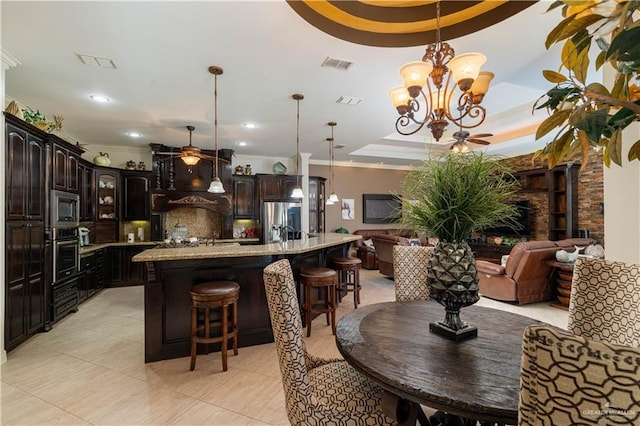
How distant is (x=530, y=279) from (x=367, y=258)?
360cm

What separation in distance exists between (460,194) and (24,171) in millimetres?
4172

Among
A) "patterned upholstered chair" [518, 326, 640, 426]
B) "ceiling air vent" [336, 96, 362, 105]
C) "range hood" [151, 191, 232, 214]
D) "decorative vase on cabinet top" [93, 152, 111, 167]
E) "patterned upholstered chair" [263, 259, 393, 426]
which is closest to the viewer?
"patterned upholstered chair" [518, 326, 640, 426]

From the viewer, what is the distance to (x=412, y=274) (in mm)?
2299

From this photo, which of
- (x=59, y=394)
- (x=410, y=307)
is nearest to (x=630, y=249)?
(x=410, y=307)

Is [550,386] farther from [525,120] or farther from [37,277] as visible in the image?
[525,120]

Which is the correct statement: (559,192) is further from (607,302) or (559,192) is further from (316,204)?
(607,302)

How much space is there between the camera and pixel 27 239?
3.00 metres

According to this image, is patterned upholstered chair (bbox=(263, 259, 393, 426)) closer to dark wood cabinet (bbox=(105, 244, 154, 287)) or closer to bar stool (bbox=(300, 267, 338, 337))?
bar stool (bbox=(300, 267, 338, 337))

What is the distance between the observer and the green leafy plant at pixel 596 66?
0.54 metres

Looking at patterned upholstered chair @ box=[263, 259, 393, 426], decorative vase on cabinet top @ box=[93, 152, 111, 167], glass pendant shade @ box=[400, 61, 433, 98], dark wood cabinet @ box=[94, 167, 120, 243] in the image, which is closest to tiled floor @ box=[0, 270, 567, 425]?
patterned upholstered chair @ box=[263, 259, 393, 426]

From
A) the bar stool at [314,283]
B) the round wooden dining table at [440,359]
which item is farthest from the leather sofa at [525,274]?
the round wooden dining table at [440,359]

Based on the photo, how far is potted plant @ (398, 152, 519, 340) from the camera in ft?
4.46


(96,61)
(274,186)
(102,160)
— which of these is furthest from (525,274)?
(102,160)

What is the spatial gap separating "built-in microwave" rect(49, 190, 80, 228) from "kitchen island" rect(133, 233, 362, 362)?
5.27 feet
